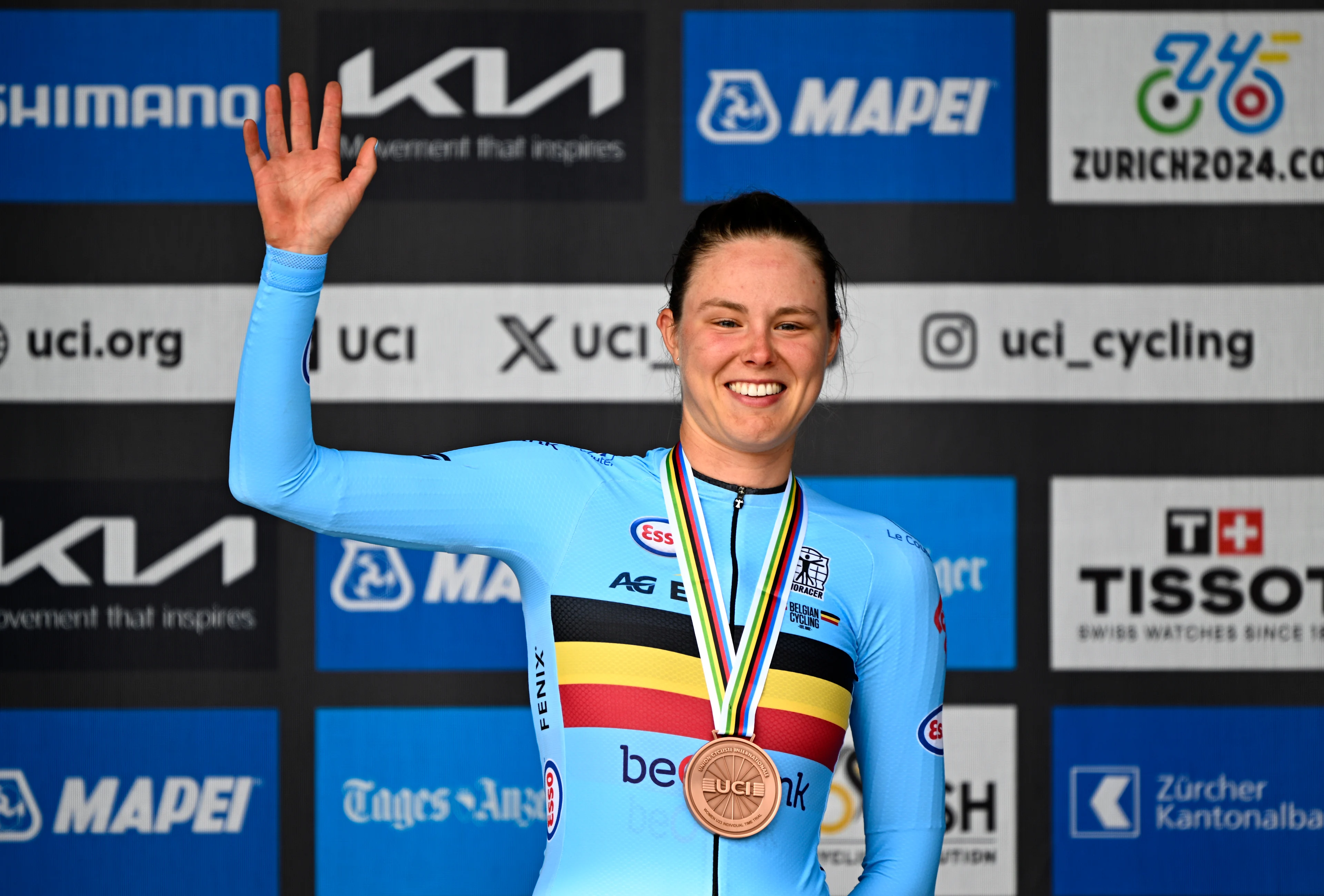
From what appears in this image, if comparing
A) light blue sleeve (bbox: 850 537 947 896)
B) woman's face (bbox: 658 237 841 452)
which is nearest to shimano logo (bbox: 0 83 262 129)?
woman's face (bbox: 658 237 841 452)

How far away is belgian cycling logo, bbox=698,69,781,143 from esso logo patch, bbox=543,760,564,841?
1.64 m

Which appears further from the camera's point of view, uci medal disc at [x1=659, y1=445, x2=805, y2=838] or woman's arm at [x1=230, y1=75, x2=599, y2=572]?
uci medal disc at [x1=659, y1=445, x2=805, y2=838]

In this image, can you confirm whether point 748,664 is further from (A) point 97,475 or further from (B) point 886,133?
(A) point 97,475

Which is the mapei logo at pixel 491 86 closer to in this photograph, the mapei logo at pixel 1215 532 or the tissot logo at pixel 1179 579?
the tissot logo at pixel 1179 579

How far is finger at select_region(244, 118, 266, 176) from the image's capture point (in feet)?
3.81

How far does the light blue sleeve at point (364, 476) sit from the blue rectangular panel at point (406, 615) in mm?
1176

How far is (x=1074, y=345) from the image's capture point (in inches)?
99.6

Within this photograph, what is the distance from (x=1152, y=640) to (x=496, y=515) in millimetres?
1802

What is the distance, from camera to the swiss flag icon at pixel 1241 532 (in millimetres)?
2525

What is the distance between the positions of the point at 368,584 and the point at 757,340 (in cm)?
150

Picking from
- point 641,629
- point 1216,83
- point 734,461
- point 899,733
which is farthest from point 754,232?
point 1216,83

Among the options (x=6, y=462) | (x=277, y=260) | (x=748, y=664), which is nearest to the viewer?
(x=277, y=260)

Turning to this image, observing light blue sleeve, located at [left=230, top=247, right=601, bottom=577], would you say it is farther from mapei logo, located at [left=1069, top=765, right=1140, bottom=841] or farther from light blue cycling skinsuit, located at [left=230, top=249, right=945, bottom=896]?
mapei logo, located at [left=1069, top=765, right=1140, bottom=841]

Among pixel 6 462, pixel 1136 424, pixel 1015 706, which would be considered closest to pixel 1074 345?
pixel 1136 424
